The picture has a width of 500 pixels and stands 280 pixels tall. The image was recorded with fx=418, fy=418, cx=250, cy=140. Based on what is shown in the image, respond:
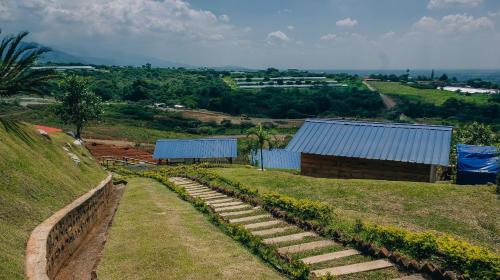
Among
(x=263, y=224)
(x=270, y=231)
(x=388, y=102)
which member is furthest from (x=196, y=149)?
(x=388, y=102)

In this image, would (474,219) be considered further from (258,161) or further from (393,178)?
(258,161)

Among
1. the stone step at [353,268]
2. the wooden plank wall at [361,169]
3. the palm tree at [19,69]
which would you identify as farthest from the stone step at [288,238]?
the palm tree at [19,69]

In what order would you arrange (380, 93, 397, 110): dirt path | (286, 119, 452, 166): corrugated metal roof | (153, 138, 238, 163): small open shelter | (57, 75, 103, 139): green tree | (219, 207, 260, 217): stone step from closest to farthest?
(219, 207, 260, 217): stone step
(286, 119, 452, 166): corrugated metal roof
(57, 75, 103, 139): green tree
(153, 138, 238, 163): small open shelter
(380, 93, 397, 110): dirt path

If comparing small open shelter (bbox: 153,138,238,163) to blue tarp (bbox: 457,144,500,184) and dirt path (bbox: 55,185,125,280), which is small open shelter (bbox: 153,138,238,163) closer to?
blue tarp (bbox: 457,144,500,184)

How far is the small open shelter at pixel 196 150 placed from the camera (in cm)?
5362

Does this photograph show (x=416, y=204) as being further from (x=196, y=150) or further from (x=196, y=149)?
(x=196, y=149)

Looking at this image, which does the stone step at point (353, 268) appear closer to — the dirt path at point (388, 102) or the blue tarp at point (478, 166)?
the blue tarp at point (478, 166)

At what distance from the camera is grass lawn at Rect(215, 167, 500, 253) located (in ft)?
45.0

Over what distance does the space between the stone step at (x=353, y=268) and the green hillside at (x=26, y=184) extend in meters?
6.41

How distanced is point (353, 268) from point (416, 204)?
7.23 meters

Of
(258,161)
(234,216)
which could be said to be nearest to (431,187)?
(234,216)

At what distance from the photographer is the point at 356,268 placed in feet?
33.0

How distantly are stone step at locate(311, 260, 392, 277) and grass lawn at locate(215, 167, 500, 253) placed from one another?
3885mm

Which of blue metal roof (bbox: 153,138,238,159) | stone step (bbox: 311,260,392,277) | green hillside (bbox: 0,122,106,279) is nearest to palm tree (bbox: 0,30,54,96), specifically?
green hillside (bbox: 0,122,106,279)
